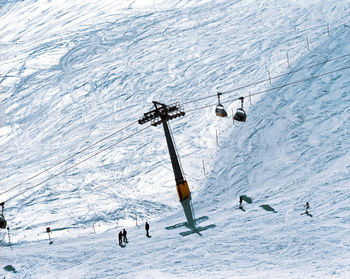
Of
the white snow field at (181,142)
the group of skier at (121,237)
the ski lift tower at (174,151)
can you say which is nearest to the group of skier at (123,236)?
the group of skier at (121,237)

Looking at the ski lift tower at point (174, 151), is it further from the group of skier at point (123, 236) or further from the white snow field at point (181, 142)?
the group of skier at point (123, 236)

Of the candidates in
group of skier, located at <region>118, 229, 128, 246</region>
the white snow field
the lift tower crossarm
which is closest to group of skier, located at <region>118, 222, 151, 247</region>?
group of skier, located at <region>118, 229, 128, 246</region>

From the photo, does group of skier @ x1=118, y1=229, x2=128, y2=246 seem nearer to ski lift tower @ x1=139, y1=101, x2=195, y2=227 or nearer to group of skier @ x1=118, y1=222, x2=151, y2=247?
group of skier @ x1=118, y1=222, x2=151, y2=247

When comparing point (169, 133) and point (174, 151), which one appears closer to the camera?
point (169, 133)

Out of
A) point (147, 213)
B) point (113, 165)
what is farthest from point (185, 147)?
point (147, 213)

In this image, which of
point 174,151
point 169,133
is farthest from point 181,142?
point 169,133

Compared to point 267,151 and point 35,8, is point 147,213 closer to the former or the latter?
point 267,151

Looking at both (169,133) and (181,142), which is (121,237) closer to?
(169,133)
